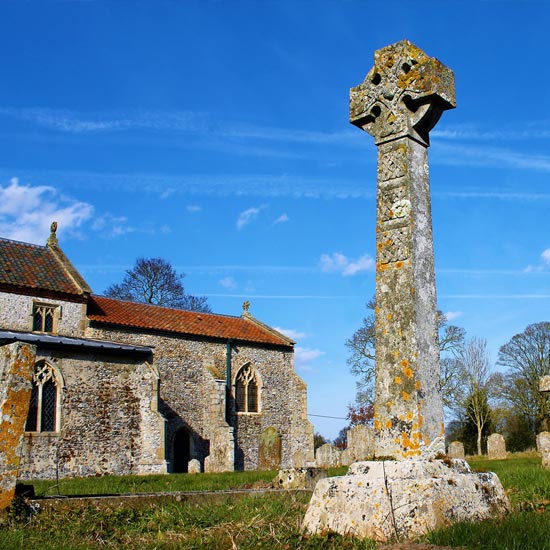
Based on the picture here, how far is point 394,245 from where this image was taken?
20.1ft

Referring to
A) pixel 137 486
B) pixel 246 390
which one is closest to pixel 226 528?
pixel 137 486

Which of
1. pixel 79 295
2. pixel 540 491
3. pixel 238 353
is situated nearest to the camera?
pixel 540 491

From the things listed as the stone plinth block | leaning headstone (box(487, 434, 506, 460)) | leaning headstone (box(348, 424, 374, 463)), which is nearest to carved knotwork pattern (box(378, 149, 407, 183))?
the stone plinth block

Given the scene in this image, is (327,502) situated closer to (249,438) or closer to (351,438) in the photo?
(351,438)

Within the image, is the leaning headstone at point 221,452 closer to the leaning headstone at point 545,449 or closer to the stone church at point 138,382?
the stone church at point 138,382

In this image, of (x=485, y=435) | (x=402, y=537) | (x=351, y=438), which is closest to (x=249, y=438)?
(x=351, y=438)

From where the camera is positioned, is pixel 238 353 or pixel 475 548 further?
pixel 238 353

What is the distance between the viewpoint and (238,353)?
31438 millimetres

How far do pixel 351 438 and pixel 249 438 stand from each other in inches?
248

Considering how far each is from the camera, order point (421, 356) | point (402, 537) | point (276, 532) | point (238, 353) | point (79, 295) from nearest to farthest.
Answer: point (402, 537) → point (276, 532) → point (421, 356) → point (79, 295) → point (238, 353)

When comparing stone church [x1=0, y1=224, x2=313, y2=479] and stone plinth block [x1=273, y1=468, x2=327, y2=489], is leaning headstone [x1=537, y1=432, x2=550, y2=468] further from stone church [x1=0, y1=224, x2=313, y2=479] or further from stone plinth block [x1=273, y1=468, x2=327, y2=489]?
stone church [x1=0, y1=224, x2=313, y2=479]

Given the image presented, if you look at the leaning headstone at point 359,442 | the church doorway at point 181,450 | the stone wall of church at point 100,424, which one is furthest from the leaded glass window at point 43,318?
the leaning headstone at point 359,442

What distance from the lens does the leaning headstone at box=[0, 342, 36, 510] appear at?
22.7ft

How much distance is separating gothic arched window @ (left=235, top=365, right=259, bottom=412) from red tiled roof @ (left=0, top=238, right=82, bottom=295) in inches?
373
